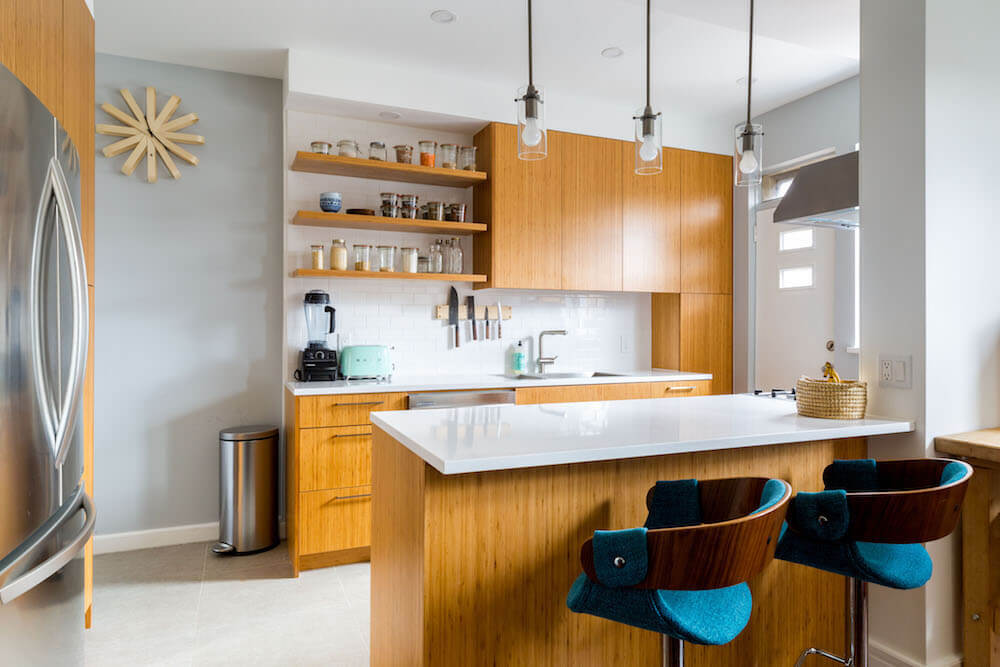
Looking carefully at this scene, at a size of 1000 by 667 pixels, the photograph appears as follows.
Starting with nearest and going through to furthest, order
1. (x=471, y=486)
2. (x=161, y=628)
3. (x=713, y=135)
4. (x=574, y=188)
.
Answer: (x=471, y=486)
(x=161, y=628)
(x=574, y=188)
(x=713, y=135)

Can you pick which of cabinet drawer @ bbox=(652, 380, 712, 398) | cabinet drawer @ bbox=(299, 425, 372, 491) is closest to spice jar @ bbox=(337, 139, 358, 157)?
cabinet drawer @ bbox=(299, 425, 372, 491)

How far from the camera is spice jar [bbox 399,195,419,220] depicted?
377cm

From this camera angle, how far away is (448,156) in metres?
3.82

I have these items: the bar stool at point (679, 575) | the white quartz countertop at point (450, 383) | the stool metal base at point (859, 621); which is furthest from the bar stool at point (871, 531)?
the white quartz countertop at point (450, 383)

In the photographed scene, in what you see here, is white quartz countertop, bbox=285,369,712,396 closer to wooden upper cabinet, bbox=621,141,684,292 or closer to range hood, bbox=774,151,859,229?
wooden upper cabinet, bbox=621,141,684,292

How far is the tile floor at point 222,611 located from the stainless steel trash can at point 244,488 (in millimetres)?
94

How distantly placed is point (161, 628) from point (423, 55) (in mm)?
3140

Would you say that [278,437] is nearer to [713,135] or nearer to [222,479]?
[222,479]

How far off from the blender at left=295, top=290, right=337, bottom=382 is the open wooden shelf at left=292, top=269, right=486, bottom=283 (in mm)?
136

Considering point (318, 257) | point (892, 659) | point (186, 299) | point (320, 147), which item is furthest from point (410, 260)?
point (892, 659)

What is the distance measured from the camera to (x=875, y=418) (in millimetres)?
2195

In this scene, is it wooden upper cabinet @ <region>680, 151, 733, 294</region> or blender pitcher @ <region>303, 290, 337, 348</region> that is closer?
blender pitcher @ <region>303, 290, 337, 348</region>

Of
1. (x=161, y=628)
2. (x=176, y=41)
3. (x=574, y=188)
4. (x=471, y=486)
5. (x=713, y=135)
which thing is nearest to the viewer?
(x=471, y=486)

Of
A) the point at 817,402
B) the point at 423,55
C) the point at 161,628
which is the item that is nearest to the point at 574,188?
the point at 423,55
